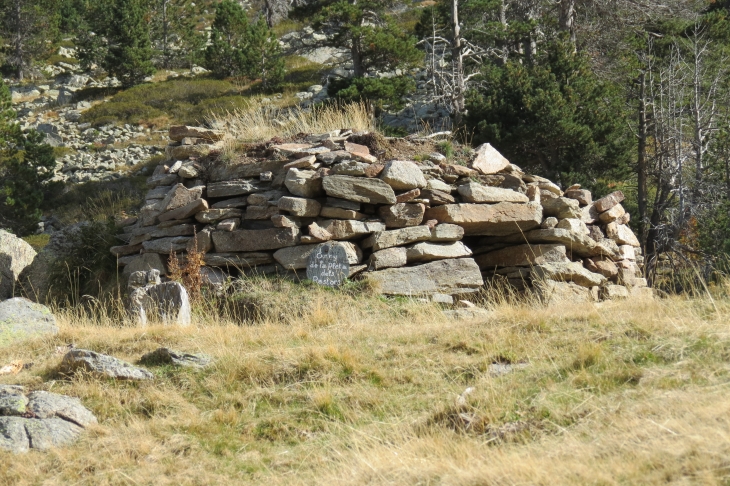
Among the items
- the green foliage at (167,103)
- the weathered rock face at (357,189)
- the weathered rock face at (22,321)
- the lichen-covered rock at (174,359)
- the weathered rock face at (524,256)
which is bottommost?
the weathered rock face at (524,256)

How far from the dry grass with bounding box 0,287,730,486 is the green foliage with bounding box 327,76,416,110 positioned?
1427 cm

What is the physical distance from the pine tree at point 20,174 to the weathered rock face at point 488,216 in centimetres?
1673

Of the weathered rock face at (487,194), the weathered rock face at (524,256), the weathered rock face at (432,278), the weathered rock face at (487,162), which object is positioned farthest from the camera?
the weathered rock face at (487,162)

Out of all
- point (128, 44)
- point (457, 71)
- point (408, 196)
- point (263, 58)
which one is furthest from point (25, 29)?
point (408, 196)

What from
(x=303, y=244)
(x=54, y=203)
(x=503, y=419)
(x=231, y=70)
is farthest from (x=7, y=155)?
(x=503, y=419)

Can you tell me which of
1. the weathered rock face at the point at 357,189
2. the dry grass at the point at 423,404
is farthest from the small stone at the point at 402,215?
the dry grass at the point at 423,404

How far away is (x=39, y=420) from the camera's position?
5.79 m

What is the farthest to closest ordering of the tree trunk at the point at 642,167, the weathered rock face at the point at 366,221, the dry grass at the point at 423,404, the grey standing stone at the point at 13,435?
the tree trunk at the point at 642,167 < the weathered rock face at the point at 366,221 < the grey standing stone at the point at 13,435 < the dry grass at the point at 423,404

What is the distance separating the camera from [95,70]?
137 feet

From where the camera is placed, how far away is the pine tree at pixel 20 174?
23672 millimetres

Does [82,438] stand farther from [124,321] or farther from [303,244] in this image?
[303,244]

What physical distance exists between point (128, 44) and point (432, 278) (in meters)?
30.2

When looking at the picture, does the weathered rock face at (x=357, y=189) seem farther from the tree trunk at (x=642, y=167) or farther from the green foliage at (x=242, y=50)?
the green foliage at (x=242, y=50)

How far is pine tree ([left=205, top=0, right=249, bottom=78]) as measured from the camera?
1368 inches
